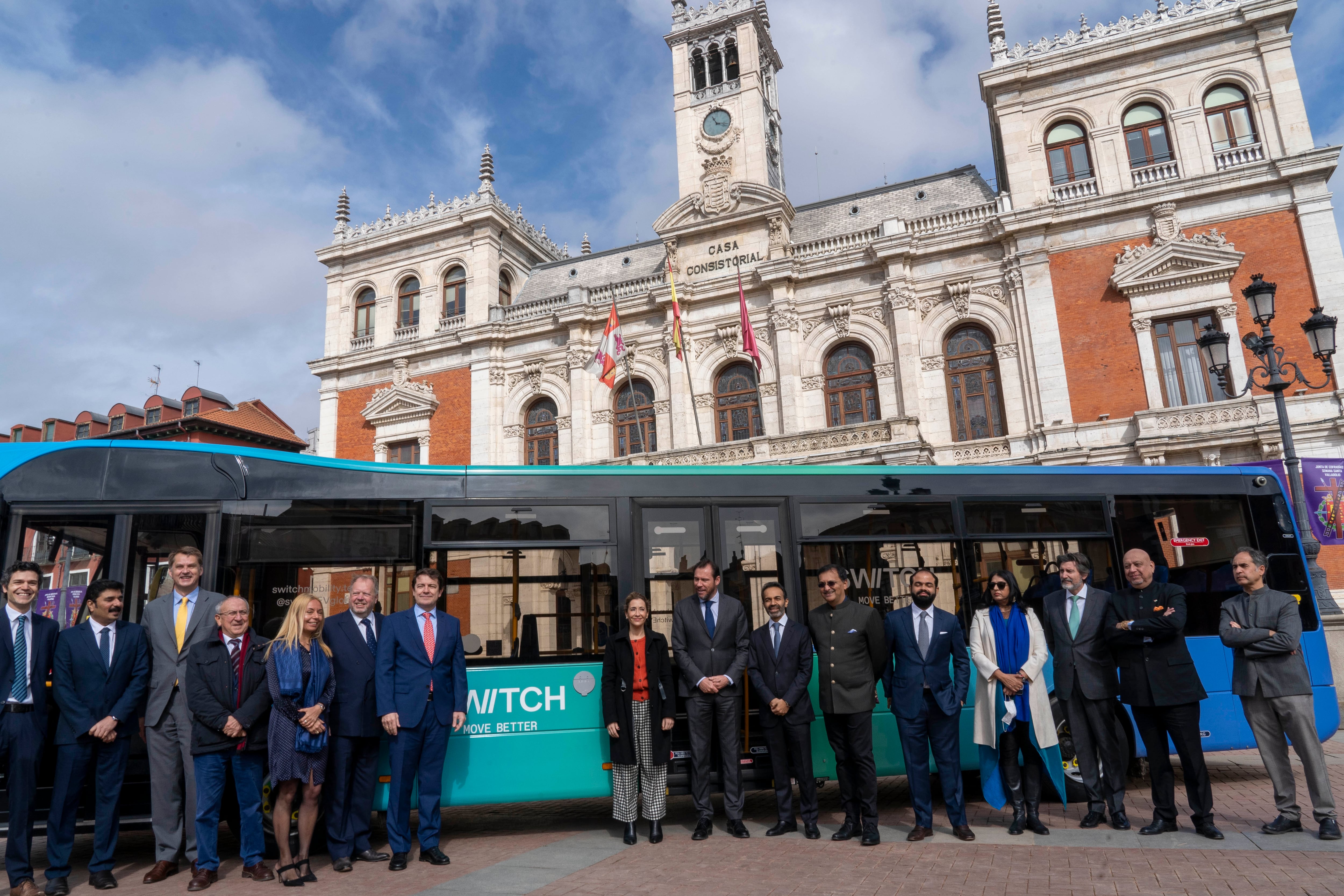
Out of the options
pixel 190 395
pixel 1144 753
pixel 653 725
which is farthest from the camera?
pixel 190 395

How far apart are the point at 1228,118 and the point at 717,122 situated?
13.6 m

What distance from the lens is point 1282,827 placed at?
18.3 feet

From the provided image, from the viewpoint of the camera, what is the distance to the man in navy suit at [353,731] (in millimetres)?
5637

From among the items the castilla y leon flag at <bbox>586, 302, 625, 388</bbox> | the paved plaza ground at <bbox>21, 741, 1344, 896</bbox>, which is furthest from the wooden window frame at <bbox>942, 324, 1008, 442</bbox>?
the paved plaza ground at <bbox>21, 741, 1344, 896</bbox>

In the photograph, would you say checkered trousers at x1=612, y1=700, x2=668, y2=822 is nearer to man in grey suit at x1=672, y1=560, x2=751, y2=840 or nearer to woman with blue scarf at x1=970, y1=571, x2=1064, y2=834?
man in grey suit at x1=672, y1=560, x2=751, y2=840

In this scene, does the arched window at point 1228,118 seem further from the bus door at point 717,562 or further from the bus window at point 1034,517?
the bus door at point 717,562

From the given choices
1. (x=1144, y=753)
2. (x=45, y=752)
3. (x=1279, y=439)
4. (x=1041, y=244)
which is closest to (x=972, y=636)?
(x=1144, y=753)

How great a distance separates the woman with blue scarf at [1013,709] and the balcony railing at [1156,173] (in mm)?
18128

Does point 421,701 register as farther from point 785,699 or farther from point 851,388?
point 851,388

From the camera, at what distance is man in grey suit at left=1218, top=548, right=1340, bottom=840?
557 cm

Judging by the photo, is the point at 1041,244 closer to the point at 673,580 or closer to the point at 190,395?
the point at 673,580

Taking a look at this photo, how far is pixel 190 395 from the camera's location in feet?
141

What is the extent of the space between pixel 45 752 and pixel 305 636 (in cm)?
183

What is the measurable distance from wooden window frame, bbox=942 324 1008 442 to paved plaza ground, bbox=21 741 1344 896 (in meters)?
14.6
